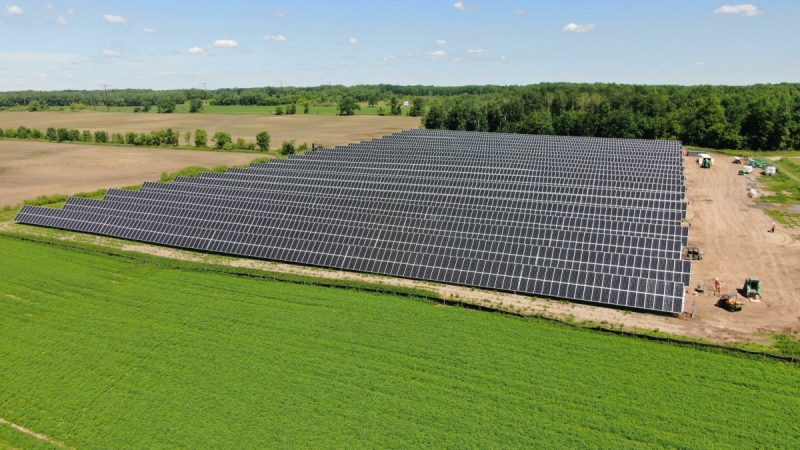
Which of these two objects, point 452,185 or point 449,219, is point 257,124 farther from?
point 449,219

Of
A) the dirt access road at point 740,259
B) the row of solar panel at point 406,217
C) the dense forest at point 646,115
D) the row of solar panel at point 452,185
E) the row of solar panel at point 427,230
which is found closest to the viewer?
the dirt access road at point 740,259

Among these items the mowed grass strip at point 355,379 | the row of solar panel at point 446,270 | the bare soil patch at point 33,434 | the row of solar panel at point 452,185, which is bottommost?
the bare soil patch at point 33,434

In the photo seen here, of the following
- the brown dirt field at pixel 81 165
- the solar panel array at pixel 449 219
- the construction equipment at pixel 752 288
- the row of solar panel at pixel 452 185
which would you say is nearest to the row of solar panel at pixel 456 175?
the solar panel array at pixel 449 219

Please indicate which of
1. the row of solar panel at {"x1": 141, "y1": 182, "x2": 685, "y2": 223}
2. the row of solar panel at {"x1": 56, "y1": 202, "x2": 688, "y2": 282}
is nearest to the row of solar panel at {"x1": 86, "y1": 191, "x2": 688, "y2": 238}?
the row of solar panel at {"x1": 141, "y1": 182, "x2": 685, "y2": 223}

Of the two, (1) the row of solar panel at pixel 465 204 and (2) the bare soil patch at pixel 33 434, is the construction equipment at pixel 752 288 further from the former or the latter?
(2) the bare soil patch at pixel 33 434

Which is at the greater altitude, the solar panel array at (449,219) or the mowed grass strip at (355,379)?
the solar panel array at (449,219)

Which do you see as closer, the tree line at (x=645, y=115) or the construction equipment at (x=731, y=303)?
the construction equipment at (x=731, y=303)

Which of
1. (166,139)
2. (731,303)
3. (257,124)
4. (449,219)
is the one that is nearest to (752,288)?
(731,303)
